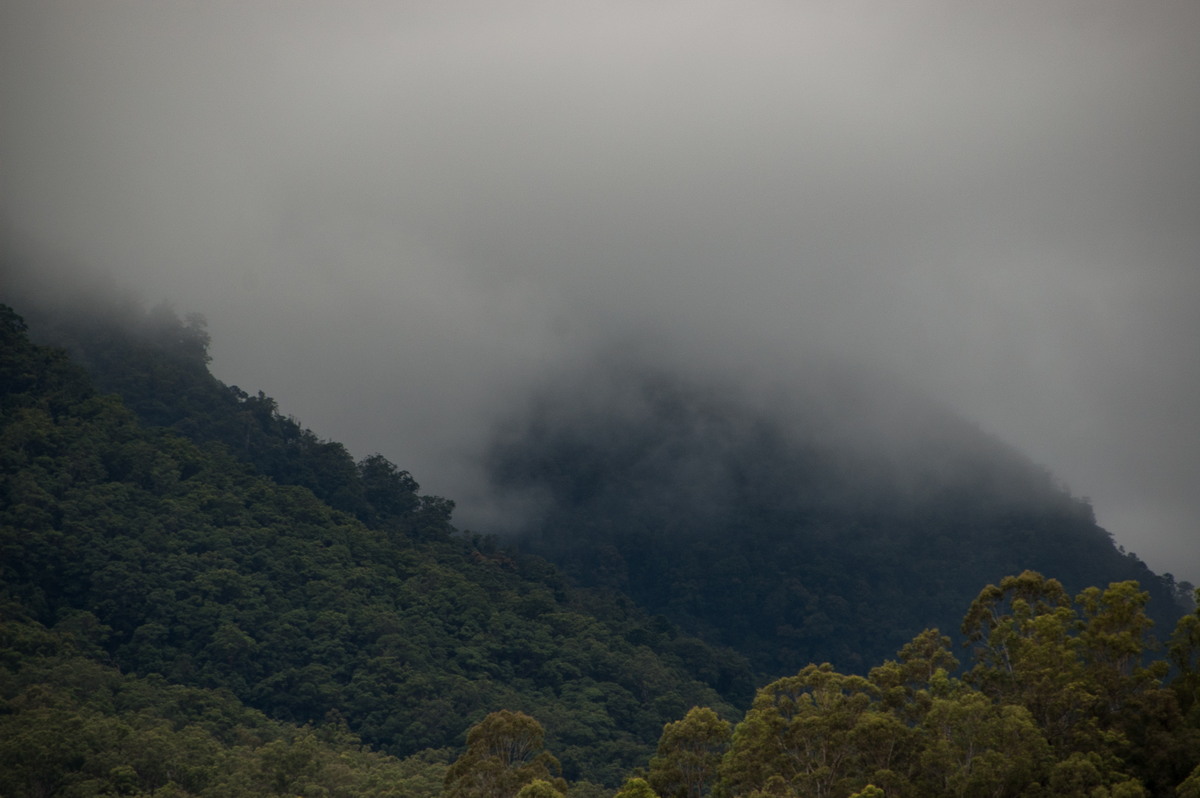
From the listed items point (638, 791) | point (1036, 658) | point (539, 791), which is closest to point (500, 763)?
point (539, 791)

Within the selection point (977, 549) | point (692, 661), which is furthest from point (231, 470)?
point (977, 549)

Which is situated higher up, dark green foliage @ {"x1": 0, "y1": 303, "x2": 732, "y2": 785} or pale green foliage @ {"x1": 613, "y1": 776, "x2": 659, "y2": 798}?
dark green foliage @ {"x1": 0, "y1": 303, "x2": 732, "y2": 785}

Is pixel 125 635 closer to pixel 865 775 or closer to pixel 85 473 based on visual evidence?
pixel 85 473

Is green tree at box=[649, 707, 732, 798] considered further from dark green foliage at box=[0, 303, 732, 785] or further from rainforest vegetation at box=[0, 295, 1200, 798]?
dark green foliage at box=[0, 303, 732, 785]

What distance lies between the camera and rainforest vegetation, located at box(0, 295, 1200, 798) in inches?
1142

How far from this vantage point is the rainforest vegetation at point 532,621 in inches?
1142

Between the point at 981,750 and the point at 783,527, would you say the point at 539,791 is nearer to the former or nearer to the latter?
the point at 981,750

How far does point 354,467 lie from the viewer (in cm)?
9250

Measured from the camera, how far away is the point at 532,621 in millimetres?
76750

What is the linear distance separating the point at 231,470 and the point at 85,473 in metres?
10.8

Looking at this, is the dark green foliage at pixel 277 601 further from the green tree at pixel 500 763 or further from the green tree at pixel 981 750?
the green tree at pixel 981 750

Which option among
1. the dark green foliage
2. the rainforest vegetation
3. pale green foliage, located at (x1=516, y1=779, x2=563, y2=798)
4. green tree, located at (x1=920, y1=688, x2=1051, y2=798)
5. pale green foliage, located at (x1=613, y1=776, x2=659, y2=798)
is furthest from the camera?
the dark green foliage

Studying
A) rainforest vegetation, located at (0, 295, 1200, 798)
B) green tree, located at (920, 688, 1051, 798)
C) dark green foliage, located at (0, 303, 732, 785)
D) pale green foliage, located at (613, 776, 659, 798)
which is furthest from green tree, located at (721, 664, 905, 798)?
dark green foliage, located at (0, 303, 732, 785)

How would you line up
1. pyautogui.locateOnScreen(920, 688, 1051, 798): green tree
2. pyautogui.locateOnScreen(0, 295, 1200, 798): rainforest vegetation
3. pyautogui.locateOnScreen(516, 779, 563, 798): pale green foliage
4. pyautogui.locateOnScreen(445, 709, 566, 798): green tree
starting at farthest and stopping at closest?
pyautogui.locateOnScreen(445, 709, 566, 798): green tree → pyautogui.locateOnScreen(0, 295, 1200, 798): rainforest vegetation → pyautogui.locateOnScreen(516, 779, 563, 798): pale green foliage → pyautogui.locateOnScreen(920, 688, 1051, 798): green tree
